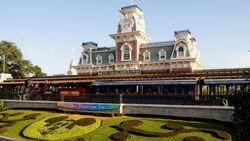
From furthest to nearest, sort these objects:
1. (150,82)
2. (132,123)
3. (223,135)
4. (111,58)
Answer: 1. (111,58)
2. (150,82)
3. (132,123)
4. (223,135)

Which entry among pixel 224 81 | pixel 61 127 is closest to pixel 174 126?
pixel 224 81

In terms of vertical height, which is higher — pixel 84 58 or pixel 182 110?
pixel 84 58

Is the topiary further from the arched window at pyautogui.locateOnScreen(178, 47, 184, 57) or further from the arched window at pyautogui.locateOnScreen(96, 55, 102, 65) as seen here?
the arched window at pyautogui.locateOnScreen(96, 55, 102, 65)

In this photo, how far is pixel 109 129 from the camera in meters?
26.7

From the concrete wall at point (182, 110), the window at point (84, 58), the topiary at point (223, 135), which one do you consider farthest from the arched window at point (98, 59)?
the topiary at point (223, 135)

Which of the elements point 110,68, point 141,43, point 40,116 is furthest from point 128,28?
point 40,116

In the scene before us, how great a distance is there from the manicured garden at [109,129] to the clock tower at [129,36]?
27.9 meters

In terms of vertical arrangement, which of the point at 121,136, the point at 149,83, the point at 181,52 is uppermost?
the point at 181,52

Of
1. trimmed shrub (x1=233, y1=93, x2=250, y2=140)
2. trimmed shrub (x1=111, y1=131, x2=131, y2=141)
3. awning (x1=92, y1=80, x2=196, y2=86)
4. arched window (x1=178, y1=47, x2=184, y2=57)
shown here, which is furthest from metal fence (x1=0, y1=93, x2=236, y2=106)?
arched window (x1=178, y1=47, x2=184, y2=57)

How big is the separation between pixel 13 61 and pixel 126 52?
33449mm

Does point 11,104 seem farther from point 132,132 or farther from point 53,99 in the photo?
point 132,132

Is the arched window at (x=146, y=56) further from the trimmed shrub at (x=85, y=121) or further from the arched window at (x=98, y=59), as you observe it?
the trimmed shrub at (x=85, y=121)

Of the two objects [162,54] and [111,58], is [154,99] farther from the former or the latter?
[111,58]

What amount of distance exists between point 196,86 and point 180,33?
22066 mm
